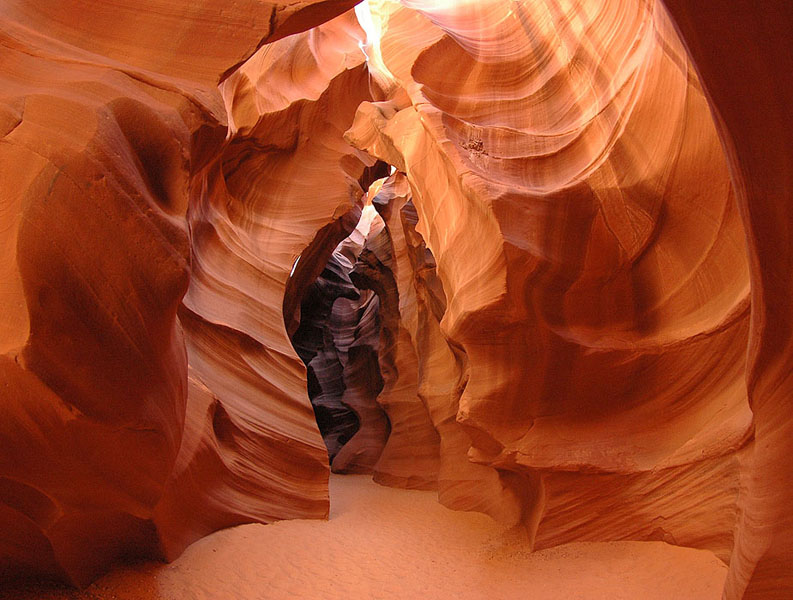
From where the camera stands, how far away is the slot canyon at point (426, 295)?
280 centimetres

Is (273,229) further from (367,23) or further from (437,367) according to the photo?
(367,23)

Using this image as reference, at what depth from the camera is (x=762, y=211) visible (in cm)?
201

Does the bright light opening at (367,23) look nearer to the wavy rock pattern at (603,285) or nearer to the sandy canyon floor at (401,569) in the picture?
the wavy rock pattern at (603,285)

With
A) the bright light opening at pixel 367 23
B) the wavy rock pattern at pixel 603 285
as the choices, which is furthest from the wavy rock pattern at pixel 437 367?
the bright light opening at pixel 367 23

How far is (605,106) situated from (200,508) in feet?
18.0

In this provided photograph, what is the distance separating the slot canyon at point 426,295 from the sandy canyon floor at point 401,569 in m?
0.04

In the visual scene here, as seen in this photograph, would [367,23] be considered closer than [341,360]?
Yes

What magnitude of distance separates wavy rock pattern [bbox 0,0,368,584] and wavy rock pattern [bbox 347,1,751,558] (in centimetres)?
259

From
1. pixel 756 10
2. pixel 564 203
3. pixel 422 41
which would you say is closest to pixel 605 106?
pixel 564 203

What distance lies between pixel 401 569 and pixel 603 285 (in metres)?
3.34

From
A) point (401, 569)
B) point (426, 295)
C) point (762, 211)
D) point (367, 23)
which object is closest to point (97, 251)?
point (762, 211)

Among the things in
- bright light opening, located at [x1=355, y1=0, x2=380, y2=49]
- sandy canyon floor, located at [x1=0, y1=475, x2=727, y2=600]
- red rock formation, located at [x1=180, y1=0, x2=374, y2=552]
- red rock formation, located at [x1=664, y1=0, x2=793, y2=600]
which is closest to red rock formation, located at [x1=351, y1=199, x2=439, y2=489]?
red rock formation, located at [x1=180, y1=0, x2=374, y2=552]

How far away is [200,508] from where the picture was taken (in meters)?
5.30

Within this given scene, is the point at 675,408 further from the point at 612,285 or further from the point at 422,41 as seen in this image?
the point at 422,41
